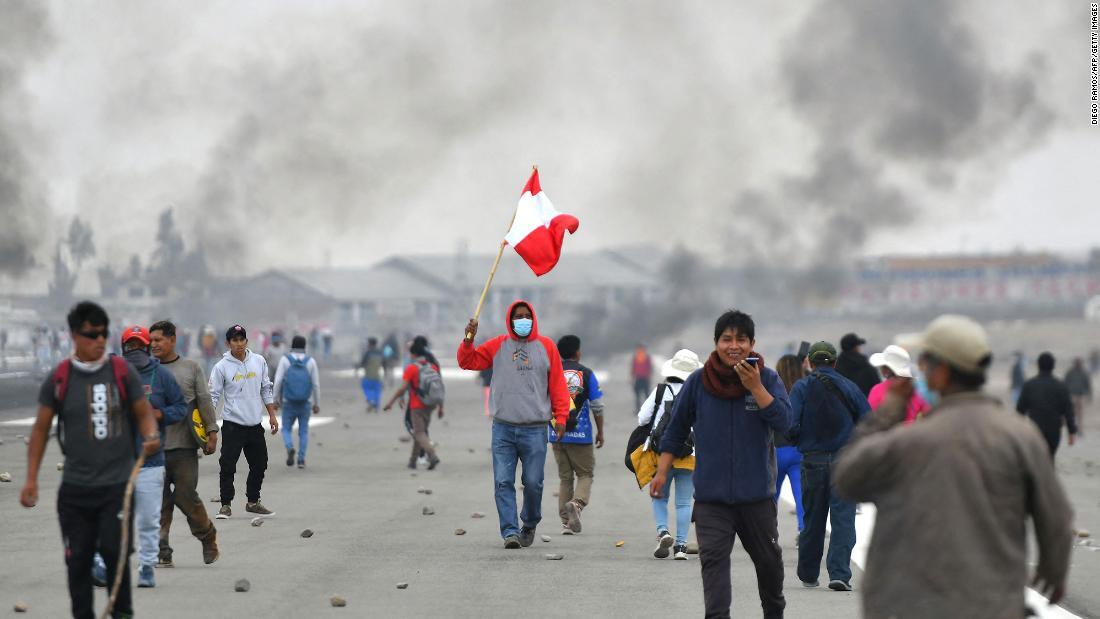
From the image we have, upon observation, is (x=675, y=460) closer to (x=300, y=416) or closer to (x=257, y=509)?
(x=257, y=509)

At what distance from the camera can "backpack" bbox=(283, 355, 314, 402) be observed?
62.1ft

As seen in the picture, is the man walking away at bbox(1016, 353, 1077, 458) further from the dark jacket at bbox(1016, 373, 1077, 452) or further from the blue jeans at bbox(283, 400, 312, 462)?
the blue jeans at bbox(283, 400, 312, 462)

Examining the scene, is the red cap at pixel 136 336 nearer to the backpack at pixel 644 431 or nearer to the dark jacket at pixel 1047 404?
the backpack at pixel 644 431

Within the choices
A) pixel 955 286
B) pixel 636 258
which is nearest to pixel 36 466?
pixel 955 286

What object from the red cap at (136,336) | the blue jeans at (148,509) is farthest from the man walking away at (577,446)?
the blue jeans at (148,509)

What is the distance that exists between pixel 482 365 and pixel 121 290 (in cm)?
9586

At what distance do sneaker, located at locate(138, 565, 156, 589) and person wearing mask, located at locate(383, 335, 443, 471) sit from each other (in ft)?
31.6

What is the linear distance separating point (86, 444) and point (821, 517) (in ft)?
15.6

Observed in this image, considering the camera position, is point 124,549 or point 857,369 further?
point 857,369

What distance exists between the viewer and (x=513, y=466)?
1200cm

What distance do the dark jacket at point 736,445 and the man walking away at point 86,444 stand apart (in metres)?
2.69

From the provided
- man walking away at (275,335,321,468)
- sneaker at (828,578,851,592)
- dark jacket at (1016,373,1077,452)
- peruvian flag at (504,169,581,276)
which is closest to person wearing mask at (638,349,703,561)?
sneaker at (828,578,851,592)

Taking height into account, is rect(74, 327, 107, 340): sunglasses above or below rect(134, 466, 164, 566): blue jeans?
above

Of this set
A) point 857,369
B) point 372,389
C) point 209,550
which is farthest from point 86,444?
point 372,389
